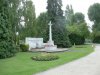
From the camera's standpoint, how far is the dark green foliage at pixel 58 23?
44344 millimetres

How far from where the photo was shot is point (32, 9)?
40.0 meters

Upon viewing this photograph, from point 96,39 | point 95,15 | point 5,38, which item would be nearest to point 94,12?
point 95,15

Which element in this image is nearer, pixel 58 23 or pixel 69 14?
pixel 58 23

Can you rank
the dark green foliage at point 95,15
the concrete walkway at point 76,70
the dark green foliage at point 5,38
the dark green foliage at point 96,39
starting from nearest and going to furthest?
the concrete walkway at point 76,70 → the dark green foliage at point 5,38 → the dark green foliage at point 96,39 → the dark green foliage at point 95,15

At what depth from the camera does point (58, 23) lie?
4488cm

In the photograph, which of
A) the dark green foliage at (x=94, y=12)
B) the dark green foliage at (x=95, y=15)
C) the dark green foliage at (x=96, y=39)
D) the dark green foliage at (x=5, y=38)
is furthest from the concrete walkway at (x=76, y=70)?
the dark green foliage at (x=94, y=12)

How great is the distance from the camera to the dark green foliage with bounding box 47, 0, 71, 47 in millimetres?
44344

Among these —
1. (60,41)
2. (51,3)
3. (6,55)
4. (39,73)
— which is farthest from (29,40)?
(39,73)

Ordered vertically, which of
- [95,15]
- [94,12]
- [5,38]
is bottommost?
[5,38]

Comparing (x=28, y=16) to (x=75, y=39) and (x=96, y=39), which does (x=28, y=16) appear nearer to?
(x=75, y=39)

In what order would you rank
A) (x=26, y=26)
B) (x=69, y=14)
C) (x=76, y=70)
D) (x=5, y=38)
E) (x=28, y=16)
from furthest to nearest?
(x=69, y=14) → (x=26, y=26) → (x=28, y=16) → (x=5, y=38) → (x=76, y=70)

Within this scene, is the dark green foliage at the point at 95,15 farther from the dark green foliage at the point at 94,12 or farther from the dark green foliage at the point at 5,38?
the dark green foliage at the point at 5,38

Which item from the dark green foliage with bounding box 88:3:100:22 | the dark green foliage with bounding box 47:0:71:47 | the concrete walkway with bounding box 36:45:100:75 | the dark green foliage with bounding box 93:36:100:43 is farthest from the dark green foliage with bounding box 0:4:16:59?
the dark green foliage with bounding box 88:3:100:22

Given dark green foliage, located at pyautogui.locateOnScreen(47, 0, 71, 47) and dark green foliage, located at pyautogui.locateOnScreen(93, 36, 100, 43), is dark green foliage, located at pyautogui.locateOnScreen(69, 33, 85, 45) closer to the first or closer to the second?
dark green foliage, located at pyautogui.locateOnScreen(93, 36, 100, 43)
